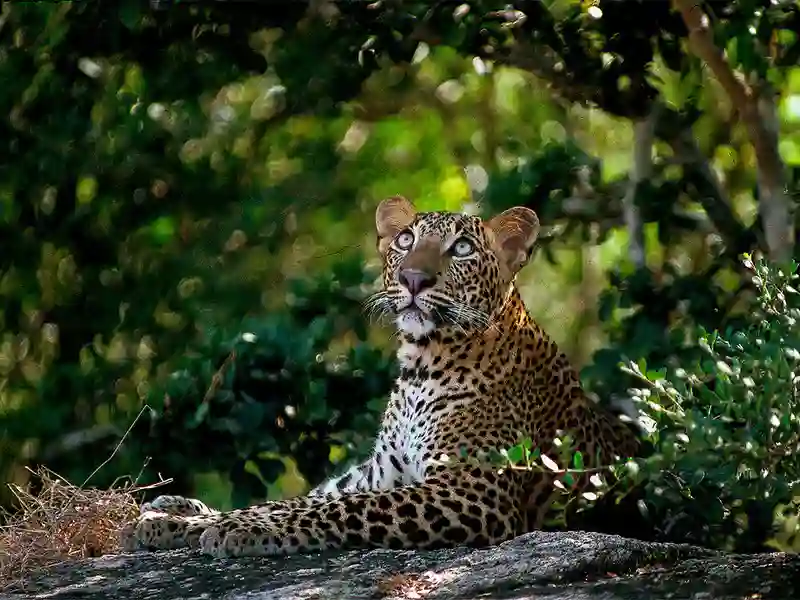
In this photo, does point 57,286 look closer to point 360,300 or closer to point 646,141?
point 360,300

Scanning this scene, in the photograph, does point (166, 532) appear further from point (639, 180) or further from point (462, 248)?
point (639, 180)

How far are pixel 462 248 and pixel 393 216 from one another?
0.50 m

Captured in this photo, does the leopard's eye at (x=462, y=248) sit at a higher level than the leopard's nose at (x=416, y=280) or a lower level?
higher

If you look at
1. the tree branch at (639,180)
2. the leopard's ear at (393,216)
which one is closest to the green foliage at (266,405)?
the leopard's ear at (393,216)

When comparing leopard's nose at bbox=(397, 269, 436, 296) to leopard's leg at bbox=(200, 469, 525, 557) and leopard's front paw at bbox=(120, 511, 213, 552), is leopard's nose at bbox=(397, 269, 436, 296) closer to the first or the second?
leopard's leg at bbox=(200, 469, 525, 557)

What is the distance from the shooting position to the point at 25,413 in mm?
10836

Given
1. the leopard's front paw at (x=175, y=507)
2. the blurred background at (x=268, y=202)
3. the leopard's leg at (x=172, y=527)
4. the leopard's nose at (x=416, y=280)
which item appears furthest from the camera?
the blurred background at (x=268, y=202)

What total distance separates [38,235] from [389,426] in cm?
404

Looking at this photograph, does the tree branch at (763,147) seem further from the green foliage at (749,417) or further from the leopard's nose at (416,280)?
the green foliage at (749,417)

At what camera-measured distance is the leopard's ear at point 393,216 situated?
8.52 m

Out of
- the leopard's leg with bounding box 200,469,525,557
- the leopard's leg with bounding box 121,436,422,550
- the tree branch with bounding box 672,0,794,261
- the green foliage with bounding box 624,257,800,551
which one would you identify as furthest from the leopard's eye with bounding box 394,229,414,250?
the tree branch with bounding box 672,0,794,261

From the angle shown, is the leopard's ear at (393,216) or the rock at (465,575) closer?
the rock at (465,575)

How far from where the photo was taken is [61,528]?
774 cm

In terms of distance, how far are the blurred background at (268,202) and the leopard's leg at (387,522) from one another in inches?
64.2
